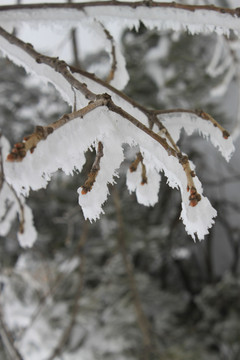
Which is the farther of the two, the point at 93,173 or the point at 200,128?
the point at 200,128

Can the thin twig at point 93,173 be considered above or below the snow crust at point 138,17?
below

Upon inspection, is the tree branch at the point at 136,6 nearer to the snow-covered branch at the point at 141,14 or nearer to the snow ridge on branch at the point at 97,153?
the snow-covered branch at the point at 141,14

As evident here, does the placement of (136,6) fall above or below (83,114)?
above

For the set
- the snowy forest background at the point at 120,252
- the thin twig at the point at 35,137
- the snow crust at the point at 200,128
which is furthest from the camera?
the snowy forest background at the point at 120,252

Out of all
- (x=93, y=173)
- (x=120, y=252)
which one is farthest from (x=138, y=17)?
(x=120, y=252)

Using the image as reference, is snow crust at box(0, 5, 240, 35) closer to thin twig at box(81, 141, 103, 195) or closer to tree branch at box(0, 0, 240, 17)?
tree branch at box(0, 0, 240, 17)

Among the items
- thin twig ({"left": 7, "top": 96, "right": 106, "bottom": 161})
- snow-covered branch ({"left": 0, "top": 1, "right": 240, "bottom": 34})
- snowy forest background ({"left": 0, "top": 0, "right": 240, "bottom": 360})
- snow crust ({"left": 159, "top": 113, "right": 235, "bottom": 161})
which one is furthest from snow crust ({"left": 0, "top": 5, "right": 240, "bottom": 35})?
snowy forest background ({"left": 0, "top": 0, "right": 240, "bottom": 360})

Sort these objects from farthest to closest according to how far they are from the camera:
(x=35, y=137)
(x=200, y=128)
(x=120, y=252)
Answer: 1. (x=120, y=252)
2. (x=200, y=128)
3. (x=35, y=137)

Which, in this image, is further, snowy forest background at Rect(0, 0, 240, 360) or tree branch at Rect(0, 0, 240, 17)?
snowy forest background at Rect(0, 0, 240, 360)

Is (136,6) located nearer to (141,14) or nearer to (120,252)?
(141,14)

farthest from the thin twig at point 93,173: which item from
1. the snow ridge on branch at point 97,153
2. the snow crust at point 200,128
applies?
the snow crust at point 200,128

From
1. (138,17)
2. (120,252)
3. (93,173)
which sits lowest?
(93,173)
